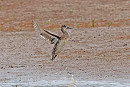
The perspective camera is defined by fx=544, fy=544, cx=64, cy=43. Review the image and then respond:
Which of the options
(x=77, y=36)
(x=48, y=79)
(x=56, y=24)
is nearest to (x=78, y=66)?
(x=48, y=79)

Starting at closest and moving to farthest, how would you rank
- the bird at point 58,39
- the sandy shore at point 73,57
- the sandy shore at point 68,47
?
the bird at point 58,39 → the sandy shore at point 68,47 → the sandy shore at point 73,57

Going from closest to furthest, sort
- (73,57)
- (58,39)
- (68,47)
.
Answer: (58,39) → (73,57) → (68,47)

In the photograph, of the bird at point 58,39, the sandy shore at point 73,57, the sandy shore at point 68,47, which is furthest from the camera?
the sandy shore at point 73,57

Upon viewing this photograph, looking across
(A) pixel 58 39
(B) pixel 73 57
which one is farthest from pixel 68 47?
(A) pixel 58 39

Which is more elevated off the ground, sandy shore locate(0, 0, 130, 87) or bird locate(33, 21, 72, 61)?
bird locate(33, 21, 72, 61)

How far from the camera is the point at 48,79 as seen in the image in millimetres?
11359

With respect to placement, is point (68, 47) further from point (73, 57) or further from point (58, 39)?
point (58, 39)

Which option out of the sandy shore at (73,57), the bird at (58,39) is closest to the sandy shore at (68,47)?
the sandy shore at (73,57)

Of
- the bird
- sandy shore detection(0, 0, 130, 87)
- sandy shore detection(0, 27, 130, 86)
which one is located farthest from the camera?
sandy shore detection(0, 27, 130, 86)

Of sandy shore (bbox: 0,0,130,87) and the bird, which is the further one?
sandy shore (bbox: 0,0,130,87)

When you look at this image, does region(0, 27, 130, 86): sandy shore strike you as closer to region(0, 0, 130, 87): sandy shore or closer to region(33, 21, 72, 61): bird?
region(0, 0, 130, 87): sandy shore

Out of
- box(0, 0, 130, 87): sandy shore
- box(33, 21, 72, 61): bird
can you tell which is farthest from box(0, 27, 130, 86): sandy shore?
box(33, 21, 72, 61): bird

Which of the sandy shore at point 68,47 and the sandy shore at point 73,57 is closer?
the sandy shore at point 68,47

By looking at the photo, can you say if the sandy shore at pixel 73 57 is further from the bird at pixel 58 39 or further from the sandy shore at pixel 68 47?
the bird at pixel 58 39
